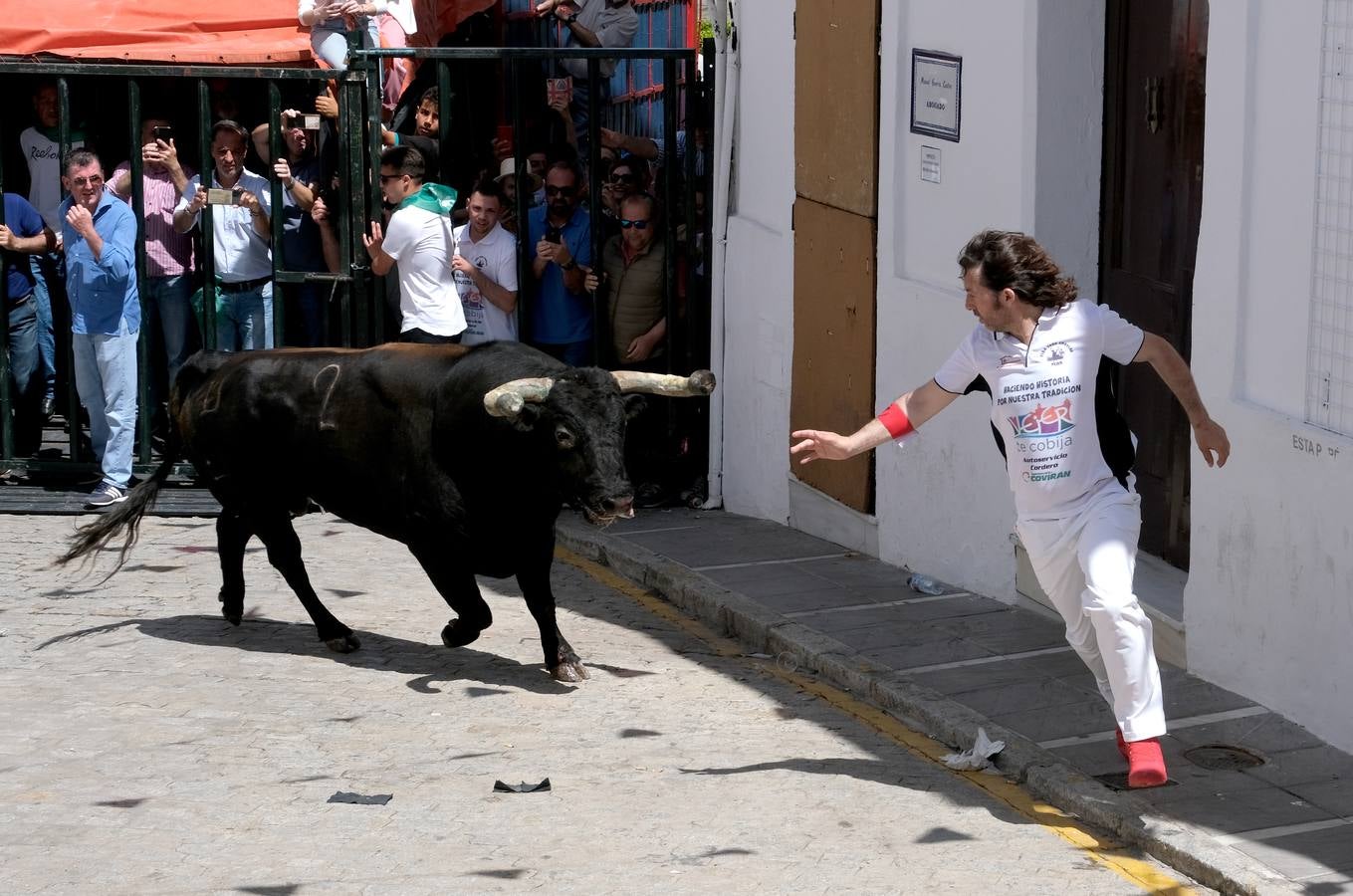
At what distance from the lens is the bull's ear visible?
26.6 feet

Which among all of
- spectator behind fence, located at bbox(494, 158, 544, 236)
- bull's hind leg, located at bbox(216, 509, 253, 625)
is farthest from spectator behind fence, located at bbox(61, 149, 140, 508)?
bull's hind leg, located at bbox(216, 509, 253, 625)

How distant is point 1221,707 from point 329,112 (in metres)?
6.83

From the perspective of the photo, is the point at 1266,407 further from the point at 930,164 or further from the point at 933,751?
the point at 930,164

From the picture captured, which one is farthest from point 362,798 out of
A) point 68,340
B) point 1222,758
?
point 68,340

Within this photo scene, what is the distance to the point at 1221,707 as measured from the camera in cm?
764

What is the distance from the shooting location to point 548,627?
8516 millimetres

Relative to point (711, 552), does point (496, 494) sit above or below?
above

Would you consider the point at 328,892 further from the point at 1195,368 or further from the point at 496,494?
the point at 1195,368

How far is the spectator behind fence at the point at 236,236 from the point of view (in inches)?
470

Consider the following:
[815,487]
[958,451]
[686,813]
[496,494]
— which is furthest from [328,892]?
[815,487]

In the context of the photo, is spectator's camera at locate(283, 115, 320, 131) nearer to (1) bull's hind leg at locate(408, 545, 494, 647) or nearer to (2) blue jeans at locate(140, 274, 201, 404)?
(2) blue jeans at locate(140, 274, 201, 404)

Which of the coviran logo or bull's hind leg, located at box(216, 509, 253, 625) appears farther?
bull's hind leg, located at box(216, 509, 253, 625)

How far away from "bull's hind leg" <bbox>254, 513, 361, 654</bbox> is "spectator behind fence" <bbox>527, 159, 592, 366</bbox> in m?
3.01

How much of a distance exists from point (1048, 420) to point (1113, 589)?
617 mm
